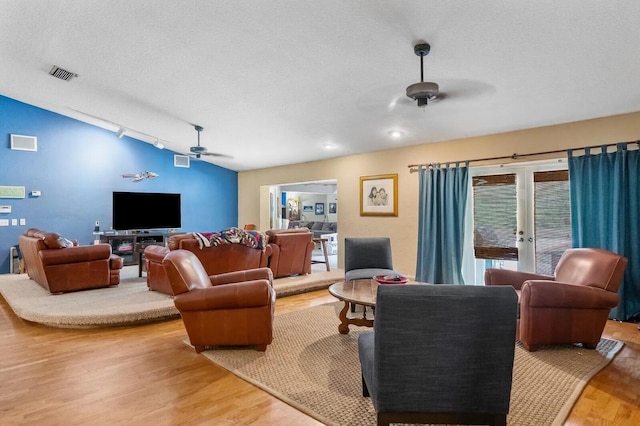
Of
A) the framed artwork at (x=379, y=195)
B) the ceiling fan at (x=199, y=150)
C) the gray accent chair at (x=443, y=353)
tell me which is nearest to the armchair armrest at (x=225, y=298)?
the gray accent chair at (x=443, y=353)

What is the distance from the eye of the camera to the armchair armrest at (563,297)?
3.08 metres

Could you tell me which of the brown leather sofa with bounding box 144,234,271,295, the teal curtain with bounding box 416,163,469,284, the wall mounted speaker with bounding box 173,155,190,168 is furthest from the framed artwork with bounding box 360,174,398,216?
the wall mounted speaker with bounding box 173,155,190,168

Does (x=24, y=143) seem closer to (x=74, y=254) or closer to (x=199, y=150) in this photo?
(x=74, y=254)

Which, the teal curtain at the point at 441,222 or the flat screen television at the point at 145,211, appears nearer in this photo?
the teal curtain at the point at 441,222

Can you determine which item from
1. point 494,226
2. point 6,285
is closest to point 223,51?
point 494,226

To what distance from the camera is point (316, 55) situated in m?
3.59

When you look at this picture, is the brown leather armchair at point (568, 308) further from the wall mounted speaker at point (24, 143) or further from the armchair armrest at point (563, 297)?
the wall mounted speaker at point (24, 143)

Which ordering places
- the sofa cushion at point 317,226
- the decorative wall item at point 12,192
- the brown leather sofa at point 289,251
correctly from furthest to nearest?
the sofa cushion at point 317,226 < the decorative wall item at point 12,192 < the brown leather sofa at point 289,251

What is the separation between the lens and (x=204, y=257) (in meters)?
4.79

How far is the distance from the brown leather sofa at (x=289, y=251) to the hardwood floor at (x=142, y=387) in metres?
2.34

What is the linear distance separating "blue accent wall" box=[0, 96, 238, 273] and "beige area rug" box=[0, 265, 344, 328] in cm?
147

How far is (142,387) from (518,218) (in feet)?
15.9

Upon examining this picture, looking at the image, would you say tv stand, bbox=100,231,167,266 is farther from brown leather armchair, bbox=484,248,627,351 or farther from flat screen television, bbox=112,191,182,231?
brown leather armchair, bbox=484,248,627,351

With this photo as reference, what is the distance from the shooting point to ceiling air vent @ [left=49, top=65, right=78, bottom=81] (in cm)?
470
